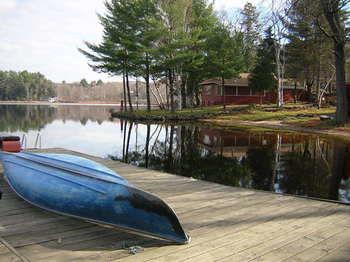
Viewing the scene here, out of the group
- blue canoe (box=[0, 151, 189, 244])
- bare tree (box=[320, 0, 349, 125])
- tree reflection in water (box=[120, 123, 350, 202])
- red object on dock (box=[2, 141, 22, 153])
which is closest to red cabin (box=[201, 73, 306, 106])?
bare tree (box=[320, 0, 349, 125])

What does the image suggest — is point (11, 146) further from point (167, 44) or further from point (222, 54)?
point (222, 54)

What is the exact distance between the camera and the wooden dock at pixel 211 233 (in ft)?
12.9

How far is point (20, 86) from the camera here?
387 ft

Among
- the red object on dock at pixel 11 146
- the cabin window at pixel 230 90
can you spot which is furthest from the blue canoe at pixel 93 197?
the cabin window at pixel 230 90

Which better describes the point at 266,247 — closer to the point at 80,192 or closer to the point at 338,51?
the point at 80,192

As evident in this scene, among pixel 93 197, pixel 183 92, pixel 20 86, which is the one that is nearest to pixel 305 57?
Result: pixel 183 92

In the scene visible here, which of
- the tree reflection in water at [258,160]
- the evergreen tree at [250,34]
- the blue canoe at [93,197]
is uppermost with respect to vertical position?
the evergreen tree at [250,34]

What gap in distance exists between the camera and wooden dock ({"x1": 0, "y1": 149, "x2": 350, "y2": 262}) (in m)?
3.93

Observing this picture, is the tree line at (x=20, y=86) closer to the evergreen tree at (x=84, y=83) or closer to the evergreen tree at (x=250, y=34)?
the evergreen tree at (x=84, y=83)

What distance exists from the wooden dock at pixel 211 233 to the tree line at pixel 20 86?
120929 millimetres

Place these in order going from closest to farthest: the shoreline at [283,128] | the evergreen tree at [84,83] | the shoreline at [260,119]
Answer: the shoreline at [283,128], the shoreline at [260,119], the evergreen tree at [84,83]

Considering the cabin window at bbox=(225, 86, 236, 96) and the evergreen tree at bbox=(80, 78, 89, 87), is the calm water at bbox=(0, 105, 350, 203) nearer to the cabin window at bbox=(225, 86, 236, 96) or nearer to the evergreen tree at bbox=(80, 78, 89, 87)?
the cabin window at bbox=(225, 86, 236, 96)

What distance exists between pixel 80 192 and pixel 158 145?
12.6 m

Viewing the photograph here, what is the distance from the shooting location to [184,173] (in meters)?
10.6
